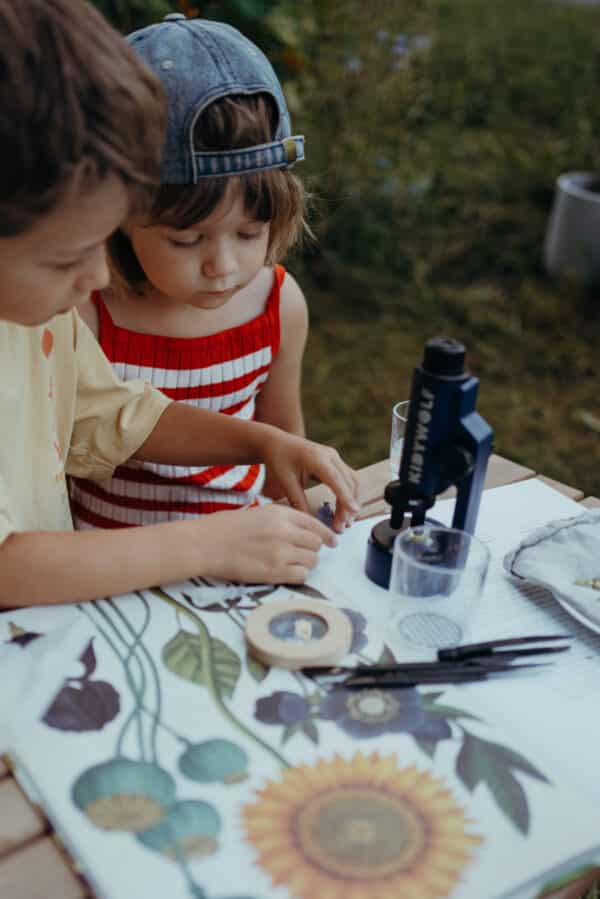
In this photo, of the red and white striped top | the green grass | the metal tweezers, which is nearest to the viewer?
the metal tweezers

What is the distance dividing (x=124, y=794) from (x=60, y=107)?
56 cm

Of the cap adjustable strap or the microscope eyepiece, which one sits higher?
the cap adjustable strap

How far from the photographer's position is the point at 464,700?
881 mm

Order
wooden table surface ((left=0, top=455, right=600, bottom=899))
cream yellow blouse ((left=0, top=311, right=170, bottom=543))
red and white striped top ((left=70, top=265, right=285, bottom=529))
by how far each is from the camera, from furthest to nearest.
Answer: red and white striped top ((left=70, top=265, right=285, bottom=529)) → cream yellow blouse ((left=0, top=311, right=170, bottom=543)) → wooden table surface ((left=0, top=455, right=600, bottom=899))

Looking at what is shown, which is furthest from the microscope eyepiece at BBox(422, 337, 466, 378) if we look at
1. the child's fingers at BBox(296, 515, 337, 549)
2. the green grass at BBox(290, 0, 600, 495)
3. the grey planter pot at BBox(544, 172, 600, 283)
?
the grey planter pot at BBox(544, 172, 600, 283)

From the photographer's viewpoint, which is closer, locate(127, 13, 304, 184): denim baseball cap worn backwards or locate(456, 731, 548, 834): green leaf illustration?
locate(456, 731, 548, 834): green leaf illustration

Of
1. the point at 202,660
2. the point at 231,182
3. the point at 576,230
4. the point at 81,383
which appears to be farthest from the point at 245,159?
the point at 576,230

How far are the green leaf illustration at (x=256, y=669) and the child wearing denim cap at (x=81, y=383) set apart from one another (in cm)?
13

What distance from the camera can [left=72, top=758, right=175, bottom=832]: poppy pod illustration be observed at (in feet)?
2.38

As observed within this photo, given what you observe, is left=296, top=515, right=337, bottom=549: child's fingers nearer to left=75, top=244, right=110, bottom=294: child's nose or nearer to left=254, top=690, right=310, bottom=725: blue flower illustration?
left=254, top=690, right=310, bottom=725: blue flower illustration

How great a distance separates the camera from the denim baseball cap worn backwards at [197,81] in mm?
1192

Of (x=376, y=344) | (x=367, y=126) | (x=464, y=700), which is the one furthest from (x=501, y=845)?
(x=367, y=126)

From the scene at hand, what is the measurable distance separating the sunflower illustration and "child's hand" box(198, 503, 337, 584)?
11.0 inches

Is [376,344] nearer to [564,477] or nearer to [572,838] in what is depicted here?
[564,477]
